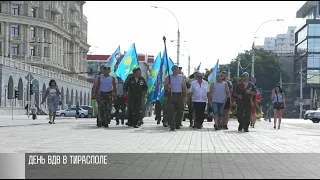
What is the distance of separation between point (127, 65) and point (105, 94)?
6.75 meters

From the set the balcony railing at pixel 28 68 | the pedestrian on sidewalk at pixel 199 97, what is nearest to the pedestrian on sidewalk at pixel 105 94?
the pedestrian on sidewalk at pixel 199 97

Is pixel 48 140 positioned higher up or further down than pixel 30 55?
further down

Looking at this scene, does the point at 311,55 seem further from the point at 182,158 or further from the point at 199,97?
the point at 182,158

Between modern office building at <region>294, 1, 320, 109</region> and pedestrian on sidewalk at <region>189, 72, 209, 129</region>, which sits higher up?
modern office building at <region>294, 1, 320, 109</region>

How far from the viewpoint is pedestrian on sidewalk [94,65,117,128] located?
17.4 meters

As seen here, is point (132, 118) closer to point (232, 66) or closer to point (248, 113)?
point (248, 113)

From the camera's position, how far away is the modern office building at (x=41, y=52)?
58.5 metres

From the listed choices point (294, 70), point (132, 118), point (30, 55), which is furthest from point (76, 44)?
point (132, 118)

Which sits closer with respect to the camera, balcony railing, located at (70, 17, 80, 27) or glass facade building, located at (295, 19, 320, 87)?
balcony railing, located at (70, 17, 80, 27)

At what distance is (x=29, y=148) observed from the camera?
972 cm

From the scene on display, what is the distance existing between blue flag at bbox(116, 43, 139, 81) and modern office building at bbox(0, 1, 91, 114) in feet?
70.3

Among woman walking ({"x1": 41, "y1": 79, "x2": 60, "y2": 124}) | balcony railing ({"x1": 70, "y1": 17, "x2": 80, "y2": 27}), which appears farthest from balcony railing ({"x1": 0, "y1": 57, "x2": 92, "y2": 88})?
woman walking ({"x1": 41, "y1": 79, "x2": 60, "y2": 124})

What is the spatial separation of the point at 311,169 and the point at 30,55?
8394 centimetres

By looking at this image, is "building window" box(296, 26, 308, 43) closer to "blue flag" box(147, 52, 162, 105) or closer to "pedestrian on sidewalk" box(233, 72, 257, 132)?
"blue flag" box(147, 52, 162, 105)
